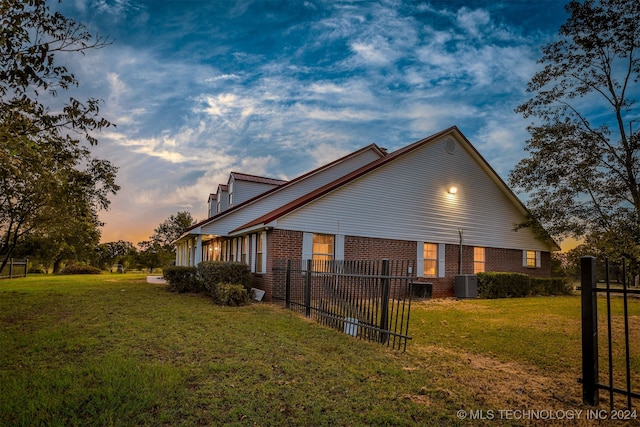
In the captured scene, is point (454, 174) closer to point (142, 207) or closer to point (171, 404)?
point (171, 404)

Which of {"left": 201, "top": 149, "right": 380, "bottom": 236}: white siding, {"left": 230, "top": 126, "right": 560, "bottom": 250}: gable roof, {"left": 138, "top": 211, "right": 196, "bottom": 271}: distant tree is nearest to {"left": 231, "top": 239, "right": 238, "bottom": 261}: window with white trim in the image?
{"left": 201, "top": 149, "right": 380, "bottom": 236}: white siding

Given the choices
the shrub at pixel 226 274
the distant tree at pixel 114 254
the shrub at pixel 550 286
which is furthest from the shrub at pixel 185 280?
the distant tree at pixel 114 254

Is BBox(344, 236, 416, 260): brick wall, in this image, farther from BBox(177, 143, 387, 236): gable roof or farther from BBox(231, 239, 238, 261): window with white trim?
BBox(231, 239, 238, 261): window with white trim

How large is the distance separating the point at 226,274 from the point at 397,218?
7499mm

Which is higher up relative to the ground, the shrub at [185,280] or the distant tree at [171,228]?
the distant tree at [171,228]

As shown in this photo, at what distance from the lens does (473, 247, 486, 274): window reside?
1825 centimetres

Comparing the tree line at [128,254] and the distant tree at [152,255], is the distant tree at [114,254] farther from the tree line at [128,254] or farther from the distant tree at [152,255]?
the distant tree at [152,255]

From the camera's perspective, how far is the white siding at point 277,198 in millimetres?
17173

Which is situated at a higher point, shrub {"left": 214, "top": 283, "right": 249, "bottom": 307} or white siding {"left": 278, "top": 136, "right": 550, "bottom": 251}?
white siding {"left": 278, "top": 136, "right": 550, "bottom": 251}

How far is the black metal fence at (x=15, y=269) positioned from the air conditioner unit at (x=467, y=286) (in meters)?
28.8

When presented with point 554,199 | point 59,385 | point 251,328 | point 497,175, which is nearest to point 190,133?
point 251,328

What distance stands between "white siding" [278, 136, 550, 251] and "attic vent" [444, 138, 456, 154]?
0.46 ft

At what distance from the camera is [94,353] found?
5.70 m

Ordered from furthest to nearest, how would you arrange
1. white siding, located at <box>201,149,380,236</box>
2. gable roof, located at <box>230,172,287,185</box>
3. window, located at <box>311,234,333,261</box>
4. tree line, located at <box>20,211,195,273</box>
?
tree line, located at <box>20,211,195,273</box> → gable roof, located at <box>230,172,287,185</box> → white siding, located at <box>201,149,380,236</box> → window, located at <box>311,234,333,261</box>
